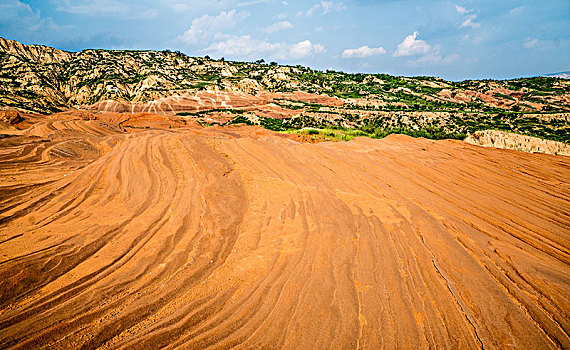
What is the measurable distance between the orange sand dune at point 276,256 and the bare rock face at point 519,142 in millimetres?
9278

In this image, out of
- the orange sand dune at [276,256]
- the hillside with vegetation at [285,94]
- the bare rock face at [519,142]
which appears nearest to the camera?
the orange sand dune at [276,256]

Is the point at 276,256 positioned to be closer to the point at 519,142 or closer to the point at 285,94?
the point at 519,142

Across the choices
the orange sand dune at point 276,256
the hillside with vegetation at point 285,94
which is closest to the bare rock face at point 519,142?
the hillside with vegetation at point 285,94

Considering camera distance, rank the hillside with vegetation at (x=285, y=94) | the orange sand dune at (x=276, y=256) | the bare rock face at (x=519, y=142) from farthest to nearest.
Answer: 1. the hillside with vegetation at (x=285, y=94)
2. the bare rock face at (x=519, y=142)
3. the orange sand dune at (x=276, y=256)

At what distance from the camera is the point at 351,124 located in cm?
4162

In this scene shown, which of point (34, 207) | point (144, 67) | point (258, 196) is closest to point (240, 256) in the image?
point (258, 196)

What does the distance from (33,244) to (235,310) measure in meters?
5.22

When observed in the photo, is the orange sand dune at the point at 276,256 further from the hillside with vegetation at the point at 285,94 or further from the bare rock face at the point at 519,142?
the hillside with vegetation at the point at 285,94

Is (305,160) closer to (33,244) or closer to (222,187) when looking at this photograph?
(222,187)

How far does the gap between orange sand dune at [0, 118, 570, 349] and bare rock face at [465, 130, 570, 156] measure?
30.4ft

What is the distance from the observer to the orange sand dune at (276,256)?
4.08m

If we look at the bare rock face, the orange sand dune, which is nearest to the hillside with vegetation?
the bare rock face

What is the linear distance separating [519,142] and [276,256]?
2321 centimetres

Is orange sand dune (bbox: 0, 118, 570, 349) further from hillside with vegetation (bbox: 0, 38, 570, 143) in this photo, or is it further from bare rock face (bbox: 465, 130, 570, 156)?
hillside with vegetation (bbox: 0, 38, 570, 143)
